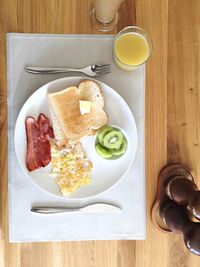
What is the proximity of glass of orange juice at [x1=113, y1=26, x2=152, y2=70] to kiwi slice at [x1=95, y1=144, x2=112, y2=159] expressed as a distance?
185 millimetres

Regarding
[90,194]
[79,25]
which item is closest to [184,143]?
[90,194]

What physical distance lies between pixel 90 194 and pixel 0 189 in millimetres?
202

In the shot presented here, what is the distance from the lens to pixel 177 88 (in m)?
1.02

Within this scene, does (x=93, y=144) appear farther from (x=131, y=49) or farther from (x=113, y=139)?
(x=131, y=49)

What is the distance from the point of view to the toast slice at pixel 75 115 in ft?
3.14

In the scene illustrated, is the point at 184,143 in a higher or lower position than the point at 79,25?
lower

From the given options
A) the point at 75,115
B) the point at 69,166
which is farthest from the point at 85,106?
the point at 69,166

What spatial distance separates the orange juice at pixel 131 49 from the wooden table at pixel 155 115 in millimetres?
39

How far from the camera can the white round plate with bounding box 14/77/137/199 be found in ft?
3.13

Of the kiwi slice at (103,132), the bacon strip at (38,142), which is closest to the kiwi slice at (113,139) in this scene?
the kiwi slice at (103,132)

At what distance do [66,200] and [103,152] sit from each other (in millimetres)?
138

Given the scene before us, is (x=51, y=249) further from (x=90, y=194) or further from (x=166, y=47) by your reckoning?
(x=166, y=47)

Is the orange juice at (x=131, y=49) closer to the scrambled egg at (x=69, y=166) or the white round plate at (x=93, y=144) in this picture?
the white round plate at (x=93, y=144)

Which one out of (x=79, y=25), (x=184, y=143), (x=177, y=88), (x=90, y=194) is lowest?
(x=90, y=194)
